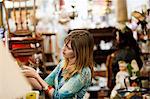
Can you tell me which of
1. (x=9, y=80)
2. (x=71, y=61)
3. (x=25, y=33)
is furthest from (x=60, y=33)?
(x=9, y=80)

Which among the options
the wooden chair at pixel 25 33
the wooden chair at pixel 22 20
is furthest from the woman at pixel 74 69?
the wooden chair at pixel 22 20

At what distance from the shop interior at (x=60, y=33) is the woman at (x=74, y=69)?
13cm

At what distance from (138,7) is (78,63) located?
2.13m

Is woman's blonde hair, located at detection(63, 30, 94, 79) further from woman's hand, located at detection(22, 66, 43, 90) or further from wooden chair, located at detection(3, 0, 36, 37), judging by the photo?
wooden chair, located at detection(3, 0, 36, 37)

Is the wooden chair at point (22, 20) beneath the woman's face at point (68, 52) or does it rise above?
above

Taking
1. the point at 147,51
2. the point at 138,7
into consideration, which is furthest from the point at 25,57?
the point at 147,51

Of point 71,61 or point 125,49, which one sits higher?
point 71,61

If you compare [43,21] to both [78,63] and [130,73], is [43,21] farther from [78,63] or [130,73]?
[78,63]

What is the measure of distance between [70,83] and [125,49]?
211 centimetres

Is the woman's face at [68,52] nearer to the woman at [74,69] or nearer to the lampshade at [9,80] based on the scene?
the woman at [74,69]

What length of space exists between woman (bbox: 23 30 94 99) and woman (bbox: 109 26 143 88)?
1.95m

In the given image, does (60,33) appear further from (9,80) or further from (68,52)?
(9,80)

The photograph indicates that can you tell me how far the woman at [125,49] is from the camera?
4.01 meters

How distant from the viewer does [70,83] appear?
6.65ft
